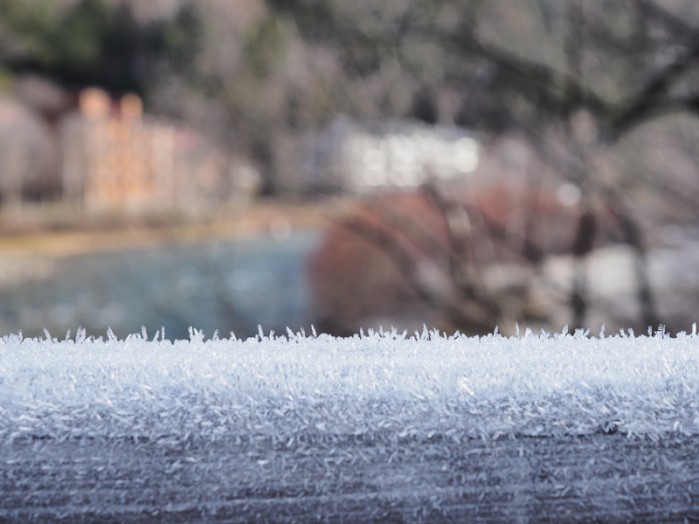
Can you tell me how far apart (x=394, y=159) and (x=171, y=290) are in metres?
2.45

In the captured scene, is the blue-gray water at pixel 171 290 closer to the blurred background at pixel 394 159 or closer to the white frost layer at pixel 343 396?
the blurred background at pixel 394 159

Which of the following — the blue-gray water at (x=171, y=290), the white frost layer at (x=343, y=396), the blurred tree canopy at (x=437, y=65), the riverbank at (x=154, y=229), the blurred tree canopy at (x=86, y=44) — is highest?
the blurred tree canopy at (x=86, y=44)

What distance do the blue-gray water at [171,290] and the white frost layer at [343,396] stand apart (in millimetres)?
4361

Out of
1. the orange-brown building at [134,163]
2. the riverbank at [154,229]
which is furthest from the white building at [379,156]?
the orange-brown building at [134,163]

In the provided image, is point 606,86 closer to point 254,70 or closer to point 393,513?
point 254,70

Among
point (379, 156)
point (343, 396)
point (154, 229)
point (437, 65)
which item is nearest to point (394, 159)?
point (379, 156)

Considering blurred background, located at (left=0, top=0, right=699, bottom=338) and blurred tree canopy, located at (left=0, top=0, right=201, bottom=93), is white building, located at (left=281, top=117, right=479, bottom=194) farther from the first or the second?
blurred tree canopy, located at (left=0, top=0, right=201, bottom=93)

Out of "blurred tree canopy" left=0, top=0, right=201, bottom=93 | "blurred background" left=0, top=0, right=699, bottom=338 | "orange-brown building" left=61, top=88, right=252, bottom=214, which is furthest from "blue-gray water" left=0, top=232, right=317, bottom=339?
"blurred tree canopy" left=0, top=0, right=201, bottom=93

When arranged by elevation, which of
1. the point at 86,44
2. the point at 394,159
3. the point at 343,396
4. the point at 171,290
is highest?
the point at 86,44

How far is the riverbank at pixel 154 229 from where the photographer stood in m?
5.93

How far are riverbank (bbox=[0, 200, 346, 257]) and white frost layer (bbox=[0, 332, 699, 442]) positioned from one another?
4181mm

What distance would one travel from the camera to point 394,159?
13.8 feet

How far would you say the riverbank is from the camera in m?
5.93

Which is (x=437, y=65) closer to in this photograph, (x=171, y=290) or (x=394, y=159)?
(x=394, y=159)
